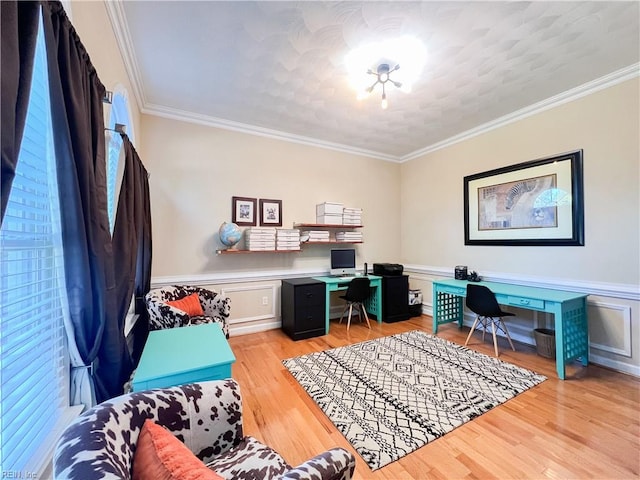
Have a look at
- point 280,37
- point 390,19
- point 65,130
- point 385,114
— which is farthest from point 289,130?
point 65,130

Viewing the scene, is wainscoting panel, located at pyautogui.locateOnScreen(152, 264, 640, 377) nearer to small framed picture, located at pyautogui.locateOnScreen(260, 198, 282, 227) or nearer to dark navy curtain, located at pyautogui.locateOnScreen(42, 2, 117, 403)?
small framed picture, located at pyautogui.locateOnScreen(260, 198, 282, 227)

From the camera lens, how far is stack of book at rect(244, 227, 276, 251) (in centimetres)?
344

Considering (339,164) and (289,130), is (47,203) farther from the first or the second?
(339,164)

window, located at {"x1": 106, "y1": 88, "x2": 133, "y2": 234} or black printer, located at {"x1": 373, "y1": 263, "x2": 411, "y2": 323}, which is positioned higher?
window, located at {"x1": 106, "y1": 88, "x2": 133, "y2": 234}

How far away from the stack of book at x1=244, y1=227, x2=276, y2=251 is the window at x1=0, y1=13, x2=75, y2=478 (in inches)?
91.3

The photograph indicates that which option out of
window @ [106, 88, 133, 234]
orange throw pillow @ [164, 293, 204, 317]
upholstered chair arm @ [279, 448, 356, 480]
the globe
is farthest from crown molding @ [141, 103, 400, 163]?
upholstered chair arm @ [279, 448, 356, 480]

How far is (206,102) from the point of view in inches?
119

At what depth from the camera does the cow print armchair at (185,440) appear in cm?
70

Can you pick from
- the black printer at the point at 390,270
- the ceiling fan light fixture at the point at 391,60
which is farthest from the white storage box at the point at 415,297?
the ceiling fan light fixture at the point at 391,60

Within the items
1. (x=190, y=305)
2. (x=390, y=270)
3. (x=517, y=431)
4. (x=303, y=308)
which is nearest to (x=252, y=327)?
(x=303, y=308)

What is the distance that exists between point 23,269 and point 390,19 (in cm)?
244

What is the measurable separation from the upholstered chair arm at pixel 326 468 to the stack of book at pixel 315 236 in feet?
10.1

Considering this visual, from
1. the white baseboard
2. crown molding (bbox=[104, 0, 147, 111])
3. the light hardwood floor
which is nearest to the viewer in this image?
the light hardwood floor

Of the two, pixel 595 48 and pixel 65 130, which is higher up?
pixel 595 48
